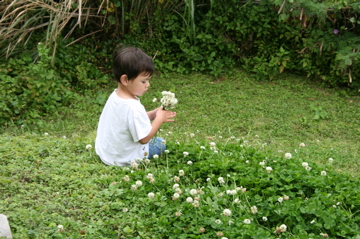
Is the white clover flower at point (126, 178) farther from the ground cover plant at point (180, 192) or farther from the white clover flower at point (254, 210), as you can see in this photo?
the white clover flower at point (254, 210)

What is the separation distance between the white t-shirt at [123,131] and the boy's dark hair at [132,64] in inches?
8.9

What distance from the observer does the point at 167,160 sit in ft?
13.9

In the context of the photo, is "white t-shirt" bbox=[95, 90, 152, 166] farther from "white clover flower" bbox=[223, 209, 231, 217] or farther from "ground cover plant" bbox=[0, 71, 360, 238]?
"white clover flower" bbox=[223, 209, 231, 217]

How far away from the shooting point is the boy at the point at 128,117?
13.7ft

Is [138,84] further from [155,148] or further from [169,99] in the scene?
[155,148]

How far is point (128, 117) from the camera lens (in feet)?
13.7

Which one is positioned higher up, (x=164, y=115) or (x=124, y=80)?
(x=124, y=80)

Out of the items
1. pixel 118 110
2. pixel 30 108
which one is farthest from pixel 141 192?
pixel 30 108

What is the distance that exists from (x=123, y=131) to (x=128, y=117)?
0.48ft

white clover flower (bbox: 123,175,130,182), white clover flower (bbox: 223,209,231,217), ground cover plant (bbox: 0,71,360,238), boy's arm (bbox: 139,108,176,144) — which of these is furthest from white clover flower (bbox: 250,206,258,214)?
boy's arm (bbox: 139,108,176,144)

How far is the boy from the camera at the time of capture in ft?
13.7

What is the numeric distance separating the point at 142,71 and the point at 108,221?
4.83 ft

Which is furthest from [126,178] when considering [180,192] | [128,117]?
[128,117]

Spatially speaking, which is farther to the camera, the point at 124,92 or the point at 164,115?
the point at 124,92
